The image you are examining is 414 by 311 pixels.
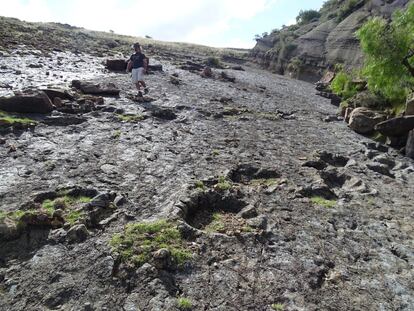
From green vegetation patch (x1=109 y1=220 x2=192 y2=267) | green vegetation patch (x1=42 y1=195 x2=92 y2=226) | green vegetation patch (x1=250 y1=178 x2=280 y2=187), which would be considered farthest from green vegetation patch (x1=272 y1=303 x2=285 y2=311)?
green vegetation patch (x1=250 y1=178 x2=280 y2=187)

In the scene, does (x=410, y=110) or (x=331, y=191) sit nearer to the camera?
(x=331, y=191)

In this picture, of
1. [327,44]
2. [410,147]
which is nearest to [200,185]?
[410,147]

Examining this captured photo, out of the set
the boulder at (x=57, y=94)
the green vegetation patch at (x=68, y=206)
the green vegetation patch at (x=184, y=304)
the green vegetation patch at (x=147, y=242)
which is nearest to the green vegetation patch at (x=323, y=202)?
the green vegetation patch at (x=147, y=242)

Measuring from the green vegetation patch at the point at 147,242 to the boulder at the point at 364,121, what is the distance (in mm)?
15000

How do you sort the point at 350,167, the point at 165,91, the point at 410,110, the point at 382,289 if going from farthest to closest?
the point at 165,91 → the point at 410,110 → the point at 350,167 → the point at 382,289

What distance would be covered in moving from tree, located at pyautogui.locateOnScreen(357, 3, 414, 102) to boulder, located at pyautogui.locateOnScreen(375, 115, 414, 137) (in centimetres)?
409

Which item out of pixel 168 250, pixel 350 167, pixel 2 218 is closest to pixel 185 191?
pixel 168 250

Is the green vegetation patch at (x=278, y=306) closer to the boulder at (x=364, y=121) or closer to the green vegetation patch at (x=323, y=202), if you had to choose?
the green vegetation patch at (x=323, y=202)

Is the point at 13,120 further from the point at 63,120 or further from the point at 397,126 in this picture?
the point at 397,126

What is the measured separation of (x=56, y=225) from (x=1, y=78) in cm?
1619

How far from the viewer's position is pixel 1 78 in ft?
71.9

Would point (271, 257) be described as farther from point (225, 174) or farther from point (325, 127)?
point (325, 127)

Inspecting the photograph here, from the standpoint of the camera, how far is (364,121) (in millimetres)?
21094

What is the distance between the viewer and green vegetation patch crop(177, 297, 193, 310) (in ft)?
22.1
